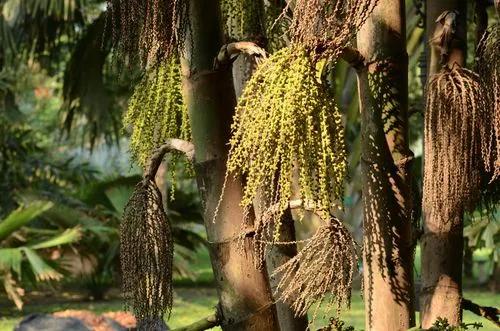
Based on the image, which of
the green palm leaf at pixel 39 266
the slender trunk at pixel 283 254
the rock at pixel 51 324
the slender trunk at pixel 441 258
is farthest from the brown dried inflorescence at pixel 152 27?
the green palm leaf at pixel 39 266

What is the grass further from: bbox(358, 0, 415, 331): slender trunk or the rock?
bbox(358, 0, 415, 331): slender trunk

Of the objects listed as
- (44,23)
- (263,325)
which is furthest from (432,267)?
(44,23)

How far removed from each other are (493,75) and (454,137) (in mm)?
237

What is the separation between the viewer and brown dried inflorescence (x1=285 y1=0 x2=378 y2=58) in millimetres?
2465

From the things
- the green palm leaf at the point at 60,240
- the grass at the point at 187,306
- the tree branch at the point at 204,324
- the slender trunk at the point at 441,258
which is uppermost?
the green palm leaf at the point at 60,240

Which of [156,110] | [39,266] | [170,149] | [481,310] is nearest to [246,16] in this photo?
[156,110]

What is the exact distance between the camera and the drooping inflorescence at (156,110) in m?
3.27

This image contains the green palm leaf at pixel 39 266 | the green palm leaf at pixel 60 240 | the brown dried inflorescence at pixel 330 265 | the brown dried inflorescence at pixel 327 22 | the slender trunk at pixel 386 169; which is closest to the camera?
the brown dried inflorescence at pixel 327 22

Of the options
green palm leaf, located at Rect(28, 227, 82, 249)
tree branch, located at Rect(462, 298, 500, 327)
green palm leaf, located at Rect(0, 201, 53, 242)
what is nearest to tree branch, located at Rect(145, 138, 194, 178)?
tree branch, located at Rect(462, 298, 500, 327)

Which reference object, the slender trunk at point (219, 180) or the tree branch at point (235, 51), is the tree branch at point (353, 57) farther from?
the slender trunk at point (219, 180)

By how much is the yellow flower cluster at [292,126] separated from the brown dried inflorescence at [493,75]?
1.97 feet

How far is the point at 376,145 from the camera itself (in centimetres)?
315

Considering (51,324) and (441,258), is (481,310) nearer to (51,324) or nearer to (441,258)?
(441,258)

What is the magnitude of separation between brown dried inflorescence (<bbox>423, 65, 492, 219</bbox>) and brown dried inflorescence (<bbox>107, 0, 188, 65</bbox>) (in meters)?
0.85
